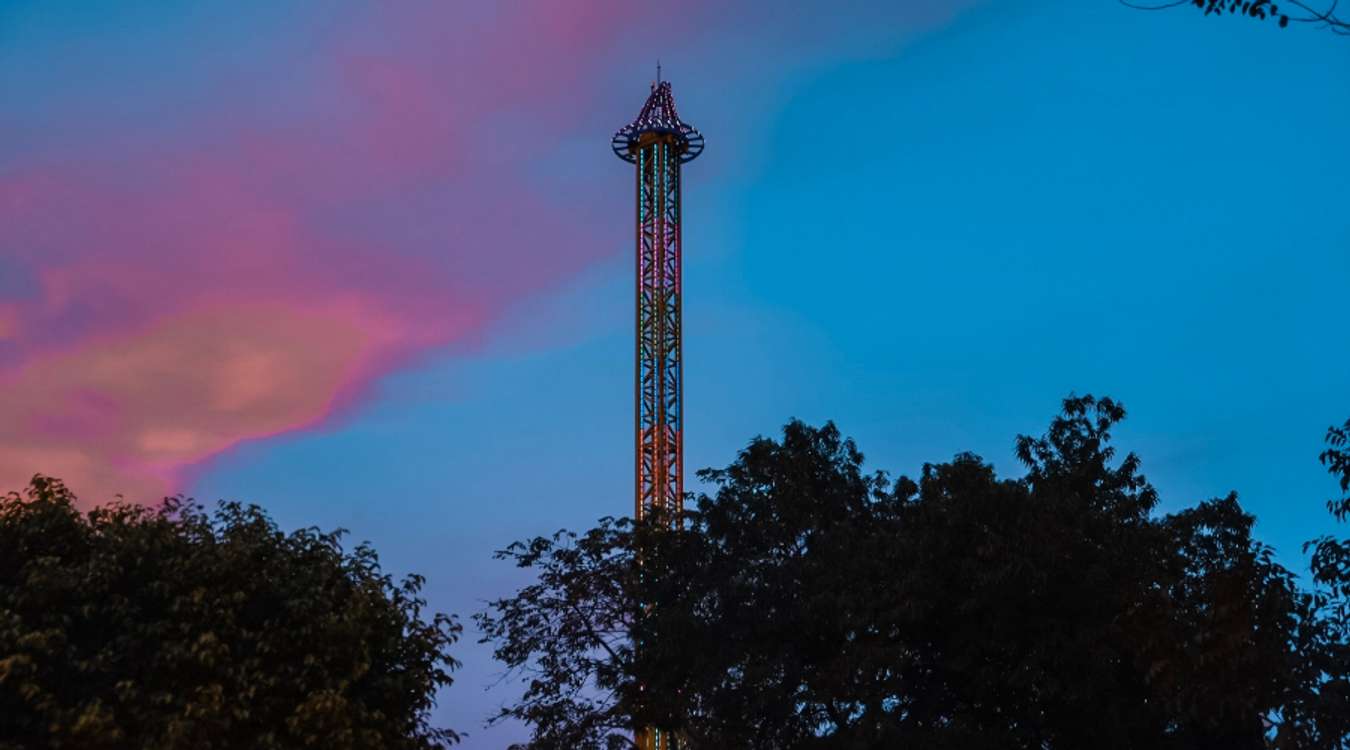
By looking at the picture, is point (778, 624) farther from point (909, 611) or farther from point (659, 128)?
point (659, 128)

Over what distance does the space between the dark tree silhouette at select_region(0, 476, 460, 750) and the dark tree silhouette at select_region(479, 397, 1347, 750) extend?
725cm

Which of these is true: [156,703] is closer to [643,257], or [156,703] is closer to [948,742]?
[948,742]

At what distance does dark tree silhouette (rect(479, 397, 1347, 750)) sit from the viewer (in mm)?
24250

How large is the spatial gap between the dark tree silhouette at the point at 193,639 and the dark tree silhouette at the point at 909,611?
7.25m

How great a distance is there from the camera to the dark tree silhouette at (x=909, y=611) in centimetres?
2425

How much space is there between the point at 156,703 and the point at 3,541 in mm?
3062

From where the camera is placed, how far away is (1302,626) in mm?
19156

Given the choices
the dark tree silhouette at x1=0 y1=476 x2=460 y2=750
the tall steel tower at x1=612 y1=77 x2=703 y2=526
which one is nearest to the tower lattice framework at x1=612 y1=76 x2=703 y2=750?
the tall steel tower at x1=612 y1=77 x2=703 y2=526

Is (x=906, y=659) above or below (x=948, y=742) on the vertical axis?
above

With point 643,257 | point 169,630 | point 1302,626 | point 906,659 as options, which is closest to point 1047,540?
point 906,659

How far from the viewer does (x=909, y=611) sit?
24.7m

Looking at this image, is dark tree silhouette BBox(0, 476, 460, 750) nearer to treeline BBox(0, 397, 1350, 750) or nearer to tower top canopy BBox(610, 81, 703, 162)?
treeline BBox(0, 397, 1350, 750)

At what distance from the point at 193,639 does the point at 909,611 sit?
37.3ft

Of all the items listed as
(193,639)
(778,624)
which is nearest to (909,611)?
(778,624)
